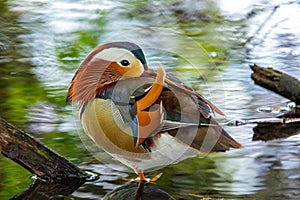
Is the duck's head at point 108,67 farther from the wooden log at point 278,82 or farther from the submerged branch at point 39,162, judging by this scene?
the wooden log at point 278,82

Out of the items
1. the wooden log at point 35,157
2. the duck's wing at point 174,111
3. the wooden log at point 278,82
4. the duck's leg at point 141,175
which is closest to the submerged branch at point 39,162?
the wooden log at point 35,157

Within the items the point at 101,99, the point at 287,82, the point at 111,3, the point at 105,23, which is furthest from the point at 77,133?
the point at 111,3

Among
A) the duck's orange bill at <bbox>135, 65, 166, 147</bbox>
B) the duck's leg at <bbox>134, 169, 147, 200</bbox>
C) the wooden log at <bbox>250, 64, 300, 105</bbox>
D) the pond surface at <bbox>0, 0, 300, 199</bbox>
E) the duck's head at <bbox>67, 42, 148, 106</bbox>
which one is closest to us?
the duck's orange bill at <bbox>135, 65, 166, 147</bbox>

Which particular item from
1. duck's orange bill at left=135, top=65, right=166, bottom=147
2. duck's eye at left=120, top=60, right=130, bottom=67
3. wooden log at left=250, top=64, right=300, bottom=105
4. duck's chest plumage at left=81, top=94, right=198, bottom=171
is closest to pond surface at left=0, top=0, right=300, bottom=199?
wooden log at left=250, top=64, right=300, bottom=105

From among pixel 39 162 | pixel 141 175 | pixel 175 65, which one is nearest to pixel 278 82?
pixel 175 65

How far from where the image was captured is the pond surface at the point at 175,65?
3268 mm

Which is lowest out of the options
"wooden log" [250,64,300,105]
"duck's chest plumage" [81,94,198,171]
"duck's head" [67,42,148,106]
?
"wooden log" [250,64,300,105]

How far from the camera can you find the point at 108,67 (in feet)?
10.1

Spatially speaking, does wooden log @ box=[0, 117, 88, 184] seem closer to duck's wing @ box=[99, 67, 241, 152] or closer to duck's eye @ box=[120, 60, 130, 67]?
duck's wing @ box=[99, 67, 241, 152]

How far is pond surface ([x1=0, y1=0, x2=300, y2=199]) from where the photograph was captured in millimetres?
3268

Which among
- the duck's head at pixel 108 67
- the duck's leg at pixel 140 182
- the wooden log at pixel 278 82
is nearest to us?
the duck's head at pixel 108 67

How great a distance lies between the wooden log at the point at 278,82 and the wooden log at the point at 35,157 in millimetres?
1516

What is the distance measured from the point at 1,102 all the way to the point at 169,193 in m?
1.65

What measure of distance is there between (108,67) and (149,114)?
0.30m
